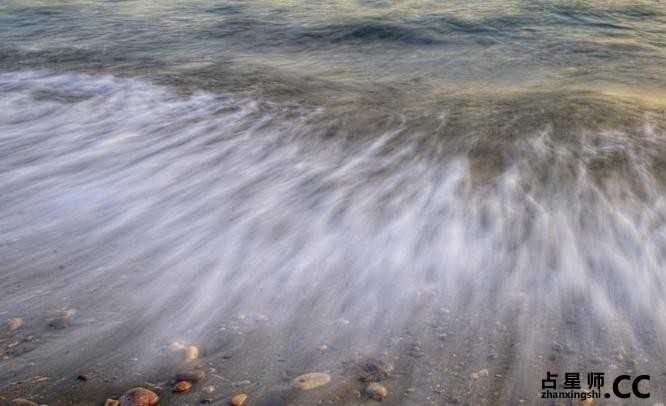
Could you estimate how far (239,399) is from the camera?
187cm

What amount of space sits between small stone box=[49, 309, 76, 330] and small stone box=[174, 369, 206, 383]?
0.56 m

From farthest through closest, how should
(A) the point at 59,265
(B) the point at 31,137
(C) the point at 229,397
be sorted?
(B) the point at 31,137, (A) the point at 59,265, (C) the point at 229,397

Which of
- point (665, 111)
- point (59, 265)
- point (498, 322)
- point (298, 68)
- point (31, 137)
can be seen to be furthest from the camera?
point (298, 68)

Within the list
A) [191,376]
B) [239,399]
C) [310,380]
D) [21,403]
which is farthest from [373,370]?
[21,403]

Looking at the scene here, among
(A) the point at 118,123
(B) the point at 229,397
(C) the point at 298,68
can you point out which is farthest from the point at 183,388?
(C) the point at 298,68

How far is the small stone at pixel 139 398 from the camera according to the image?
1.82 metres

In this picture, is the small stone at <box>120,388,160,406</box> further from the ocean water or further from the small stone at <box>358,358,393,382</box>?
the small stone at <box>358,358,393,382</box>

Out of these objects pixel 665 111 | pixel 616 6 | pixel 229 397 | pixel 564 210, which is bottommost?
pixel 229 397

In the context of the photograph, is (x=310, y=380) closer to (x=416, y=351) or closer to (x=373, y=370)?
(x=373, y=370)

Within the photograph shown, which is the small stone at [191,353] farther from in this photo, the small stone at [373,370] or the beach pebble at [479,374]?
the beach pebble at [479,374]

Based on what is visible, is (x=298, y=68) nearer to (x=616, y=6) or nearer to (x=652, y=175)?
(x=652, y=175)

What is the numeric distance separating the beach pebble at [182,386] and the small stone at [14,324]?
28.4 inches

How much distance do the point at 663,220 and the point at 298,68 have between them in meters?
3.75

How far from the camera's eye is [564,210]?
3.07 metres
